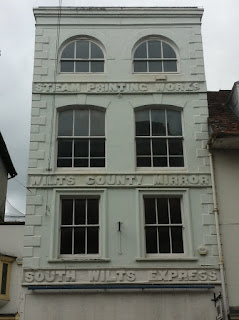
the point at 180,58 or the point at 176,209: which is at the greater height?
the point at 180,58

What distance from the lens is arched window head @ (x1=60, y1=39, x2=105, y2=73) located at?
53.7 ft

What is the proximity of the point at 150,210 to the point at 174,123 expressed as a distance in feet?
10.7

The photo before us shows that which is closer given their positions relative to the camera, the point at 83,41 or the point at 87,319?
the point at 87,319

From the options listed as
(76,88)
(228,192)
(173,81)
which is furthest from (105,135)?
(228,192)

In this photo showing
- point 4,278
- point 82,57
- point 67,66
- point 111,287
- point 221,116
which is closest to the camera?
point 111,287

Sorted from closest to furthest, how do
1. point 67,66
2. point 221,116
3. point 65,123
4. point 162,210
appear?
point 162,210
point 65,123
point 221,116
point 67,66

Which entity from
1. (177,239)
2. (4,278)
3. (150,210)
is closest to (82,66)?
(150,210)

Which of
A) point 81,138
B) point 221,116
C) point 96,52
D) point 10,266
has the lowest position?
point 10,266

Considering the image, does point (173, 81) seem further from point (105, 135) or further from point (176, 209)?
point (176, 209)

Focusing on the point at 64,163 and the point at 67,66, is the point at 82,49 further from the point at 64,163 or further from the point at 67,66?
the point at 64,163

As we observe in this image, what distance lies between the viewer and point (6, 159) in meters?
24.6

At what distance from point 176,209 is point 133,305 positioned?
329 cm

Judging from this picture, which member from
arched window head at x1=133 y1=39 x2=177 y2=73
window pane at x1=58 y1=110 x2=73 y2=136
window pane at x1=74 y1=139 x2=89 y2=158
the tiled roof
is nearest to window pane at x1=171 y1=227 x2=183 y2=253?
the tiled roof

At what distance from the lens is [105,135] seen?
49.8ft
